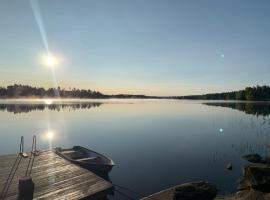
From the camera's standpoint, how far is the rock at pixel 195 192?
40.8 feet

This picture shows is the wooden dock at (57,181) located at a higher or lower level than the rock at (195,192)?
higher

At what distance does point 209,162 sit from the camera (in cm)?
2392

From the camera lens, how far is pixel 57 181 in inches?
499

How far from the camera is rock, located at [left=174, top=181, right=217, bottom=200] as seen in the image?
12.4 m

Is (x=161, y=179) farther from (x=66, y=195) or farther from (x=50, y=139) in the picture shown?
(x=50, y=139)

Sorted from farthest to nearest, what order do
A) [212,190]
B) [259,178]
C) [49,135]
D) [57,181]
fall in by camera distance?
[49,135] < [212,190] < [259,178] < [57,181]

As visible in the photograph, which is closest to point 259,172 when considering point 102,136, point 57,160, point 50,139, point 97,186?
point 97,186

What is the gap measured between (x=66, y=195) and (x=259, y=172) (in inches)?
424

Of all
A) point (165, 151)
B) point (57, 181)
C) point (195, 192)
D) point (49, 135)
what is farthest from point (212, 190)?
point (49, 135)

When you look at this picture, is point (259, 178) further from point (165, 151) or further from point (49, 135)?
point (49, 135)

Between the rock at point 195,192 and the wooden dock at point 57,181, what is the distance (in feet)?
12.5

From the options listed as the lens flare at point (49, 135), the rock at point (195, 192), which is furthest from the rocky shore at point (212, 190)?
the lens flare at point (49, 135)

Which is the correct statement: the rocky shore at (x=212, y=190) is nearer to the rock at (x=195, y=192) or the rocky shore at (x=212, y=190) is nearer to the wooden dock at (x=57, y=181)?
the rock at (x=195, y=192)

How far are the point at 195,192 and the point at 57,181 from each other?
25.1 feet
